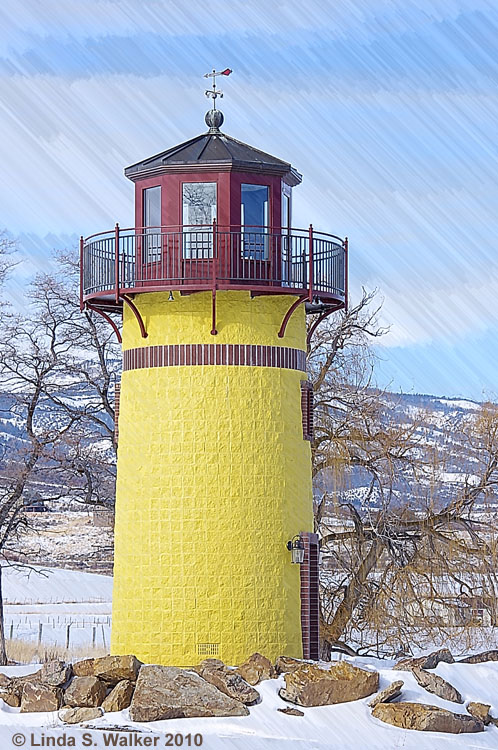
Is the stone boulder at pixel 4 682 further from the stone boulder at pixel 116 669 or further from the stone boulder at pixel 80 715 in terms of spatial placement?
the stone boulder at pixel 80 715

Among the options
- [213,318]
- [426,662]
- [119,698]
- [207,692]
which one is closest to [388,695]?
[426,662]

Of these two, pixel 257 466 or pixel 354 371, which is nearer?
pixel 257 466

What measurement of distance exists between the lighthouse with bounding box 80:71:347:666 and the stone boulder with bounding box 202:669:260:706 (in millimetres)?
2695

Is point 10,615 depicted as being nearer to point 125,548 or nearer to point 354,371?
point 354,371

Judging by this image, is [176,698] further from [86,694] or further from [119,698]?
[86,694]

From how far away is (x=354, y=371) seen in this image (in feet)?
122

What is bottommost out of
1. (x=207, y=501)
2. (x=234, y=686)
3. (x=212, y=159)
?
(x=234, y=686)

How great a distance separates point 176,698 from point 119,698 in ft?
2.81

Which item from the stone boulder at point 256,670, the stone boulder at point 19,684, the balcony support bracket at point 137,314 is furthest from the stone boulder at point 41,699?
the balcony support bracket at point 137,314

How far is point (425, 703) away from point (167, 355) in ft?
23.7

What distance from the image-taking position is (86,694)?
20.7 metres

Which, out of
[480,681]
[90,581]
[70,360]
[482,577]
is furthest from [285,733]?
[90,581]

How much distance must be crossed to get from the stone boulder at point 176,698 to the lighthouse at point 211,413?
3.22 meters

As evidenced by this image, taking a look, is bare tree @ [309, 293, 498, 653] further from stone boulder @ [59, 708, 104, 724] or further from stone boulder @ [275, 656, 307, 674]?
stone boulder @ [59, 708, 104, 724]
